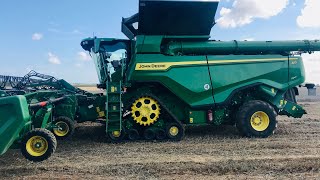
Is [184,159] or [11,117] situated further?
[184,159]

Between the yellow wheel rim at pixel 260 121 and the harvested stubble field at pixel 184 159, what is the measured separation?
1.29 ft

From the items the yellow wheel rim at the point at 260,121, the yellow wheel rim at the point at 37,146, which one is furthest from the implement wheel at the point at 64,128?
the yellow wheel rim at the point at 260,121

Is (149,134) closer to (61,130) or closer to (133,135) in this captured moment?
(133,135)

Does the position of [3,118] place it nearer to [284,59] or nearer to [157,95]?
[157,95]

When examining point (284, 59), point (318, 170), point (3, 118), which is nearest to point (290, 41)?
point (284, 59)

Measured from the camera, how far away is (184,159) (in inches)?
255

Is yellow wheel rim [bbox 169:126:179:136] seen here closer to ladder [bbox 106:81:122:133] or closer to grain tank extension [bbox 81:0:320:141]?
grain tank extension [bbox 81:0:320:141]

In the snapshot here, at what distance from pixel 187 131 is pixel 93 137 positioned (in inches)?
105

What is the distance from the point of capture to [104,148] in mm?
7750

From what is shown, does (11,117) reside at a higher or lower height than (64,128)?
higher

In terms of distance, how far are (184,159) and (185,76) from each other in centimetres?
290

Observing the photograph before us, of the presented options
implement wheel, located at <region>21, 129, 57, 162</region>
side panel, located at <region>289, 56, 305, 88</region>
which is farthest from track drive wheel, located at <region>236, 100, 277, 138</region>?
implement wheel, located at <region>21, 129, 57, 162</region>

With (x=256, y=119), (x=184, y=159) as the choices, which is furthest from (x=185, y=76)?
(x=184, y=159)

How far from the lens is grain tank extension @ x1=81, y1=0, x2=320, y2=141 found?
8664 millimetres
